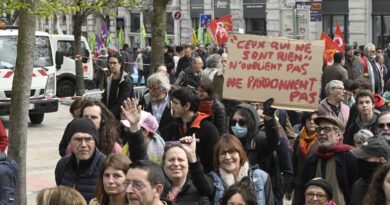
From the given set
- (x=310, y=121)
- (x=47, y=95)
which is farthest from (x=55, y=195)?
(x=47, y=95)

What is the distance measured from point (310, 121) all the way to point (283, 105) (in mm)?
405

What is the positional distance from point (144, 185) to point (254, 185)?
151 centimetres

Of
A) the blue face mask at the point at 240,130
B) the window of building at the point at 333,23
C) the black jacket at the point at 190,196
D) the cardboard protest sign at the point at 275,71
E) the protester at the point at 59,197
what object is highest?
the window of building at the point at 333,23

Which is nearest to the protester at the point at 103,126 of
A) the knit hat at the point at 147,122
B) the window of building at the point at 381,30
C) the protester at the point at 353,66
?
the knit hat at the point at 147,122

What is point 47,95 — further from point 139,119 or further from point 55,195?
point 55,195

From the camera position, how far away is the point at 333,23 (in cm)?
4053

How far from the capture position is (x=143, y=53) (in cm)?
3197

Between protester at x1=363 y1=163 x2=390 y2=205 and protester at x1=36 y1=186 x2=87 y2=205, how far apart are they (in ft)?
6.24

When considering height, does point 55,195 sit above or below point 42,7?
below

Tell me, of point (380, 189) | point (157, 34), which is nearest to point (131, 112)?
point (380, 189)

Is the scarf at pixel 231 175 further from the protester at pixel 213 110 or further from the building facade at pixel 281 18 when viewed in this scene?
the building facade at pixel 281 18

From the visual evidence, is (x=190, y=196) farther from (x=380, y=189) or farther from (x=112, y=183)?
(x=380, y=189)

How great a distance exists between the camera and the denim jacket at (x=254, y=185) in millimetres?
6734

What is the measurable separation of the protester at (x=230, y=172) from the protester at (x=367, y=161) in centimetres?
66
